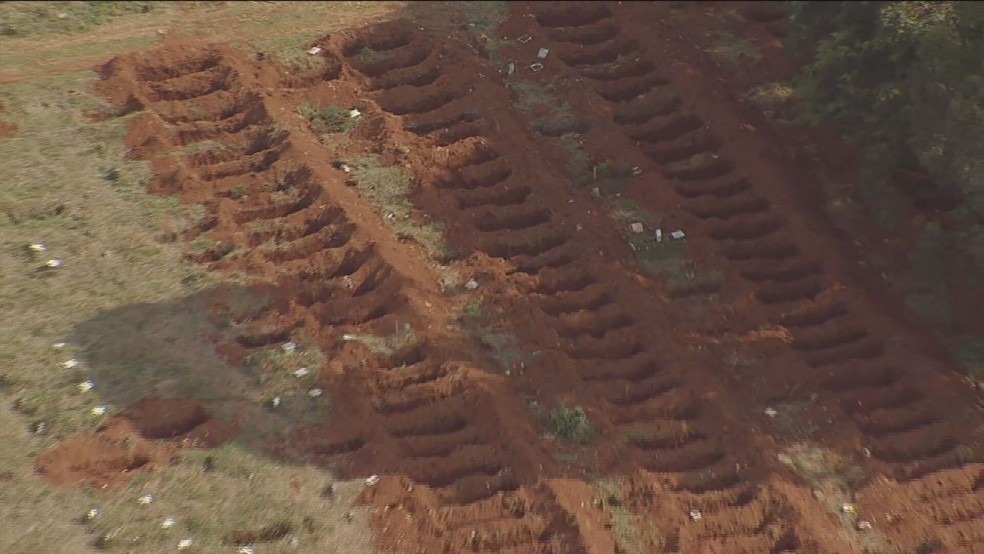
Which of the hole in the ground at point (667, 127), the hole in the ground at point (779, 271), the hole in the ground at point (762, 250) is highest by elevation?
the hole in the ground at point (667, 127)

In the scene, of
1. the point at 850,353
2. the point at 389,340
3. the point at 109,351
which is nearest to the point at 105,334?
the point at 109,351

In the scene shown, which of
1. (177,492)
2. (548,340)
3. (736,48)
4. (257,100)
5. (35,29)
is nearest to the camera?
(177,492)

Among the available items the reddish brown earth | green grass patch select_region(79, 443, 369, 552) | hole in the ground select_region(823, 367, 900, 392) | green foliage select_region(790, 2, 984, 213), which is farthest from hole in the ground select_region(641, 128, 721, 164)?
the reddish brown earth

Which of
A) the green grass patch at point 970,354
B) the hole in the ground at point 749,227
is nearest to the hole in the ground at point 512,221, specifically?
the hole in the ground at point 749,227

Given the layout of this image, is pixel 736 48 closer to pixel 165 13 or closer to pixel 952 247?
pixel 952 247

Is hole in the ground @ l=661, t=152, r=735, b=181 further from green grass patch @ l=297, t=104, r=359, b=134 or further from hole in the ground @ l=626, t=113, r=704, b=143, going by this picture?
green grass patch @ l=297, t=104, r=359, b=134

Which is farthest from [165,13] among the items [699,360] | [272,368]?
[699,360]

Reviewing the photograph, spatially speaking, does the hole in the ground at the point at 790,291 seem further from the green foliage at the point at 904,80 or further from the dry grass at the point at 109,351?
the dry grass at the point at 109,351
